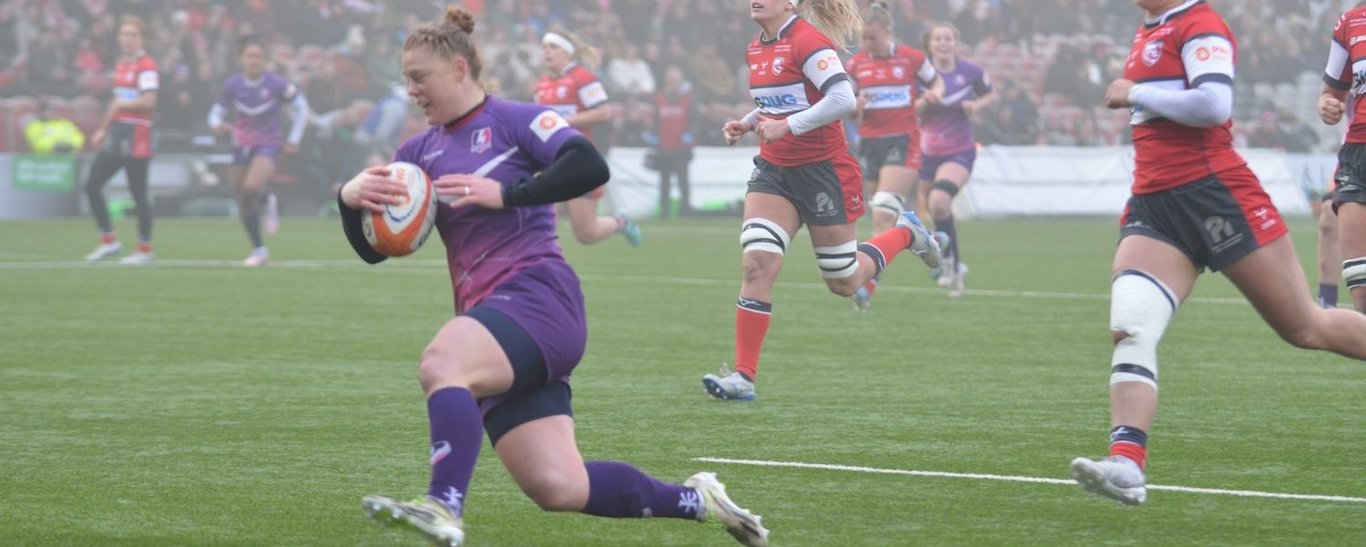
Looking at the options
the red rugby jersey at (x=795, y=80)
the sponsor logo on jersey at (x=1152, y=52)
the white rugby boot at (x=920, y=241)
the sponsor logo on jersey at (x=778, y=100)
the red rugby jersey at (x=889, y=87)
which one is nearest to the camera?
the sponsor logo on jersey at (x=1152, y=52)

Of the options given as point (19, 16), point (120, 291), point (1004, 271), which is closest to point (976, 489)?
point (120, 291)

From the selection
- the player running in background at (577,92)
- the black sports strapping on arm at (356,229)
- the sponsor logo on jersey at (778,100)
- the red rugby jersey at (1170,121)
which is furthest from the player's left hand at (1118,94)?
the player running in background at (577,92)

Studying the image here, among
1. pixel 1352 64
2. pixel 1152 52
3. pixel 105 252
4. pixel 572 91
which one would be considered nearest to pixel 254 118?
pixel 105 252

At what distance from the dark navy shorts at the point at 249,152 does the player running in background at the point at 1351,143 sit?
527 inches

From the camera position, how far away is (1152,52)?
6574 mm

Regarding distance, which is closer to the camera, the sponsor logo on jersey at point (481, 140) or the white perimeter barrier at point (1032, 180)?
the sponsor logo on jersey at point (481, 140)

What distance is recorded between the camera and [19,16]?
97.2 ft

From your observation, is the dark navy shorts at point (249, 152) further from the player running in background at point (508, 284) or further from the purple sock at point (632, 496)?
the purple sock at point (632, 496)

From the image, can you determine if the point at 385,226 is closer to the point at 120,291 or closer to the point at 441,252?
the point at 120,291

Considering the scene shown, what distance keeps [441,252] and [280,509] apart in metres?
16.5

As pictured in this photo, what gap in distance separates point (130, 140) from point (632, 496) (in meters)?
16.5

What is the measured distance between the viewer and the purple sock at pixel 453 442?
511 cm

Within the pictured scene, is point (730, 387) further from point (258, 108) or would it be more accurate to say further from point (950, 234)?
point (258, 108)

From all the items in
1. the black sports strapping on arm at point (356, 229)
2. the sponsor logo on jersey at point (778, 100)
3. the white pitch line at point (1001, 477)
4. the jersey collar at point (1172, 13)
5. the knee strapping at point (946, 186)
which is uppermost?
the jersey collar at point (1172, 13)
